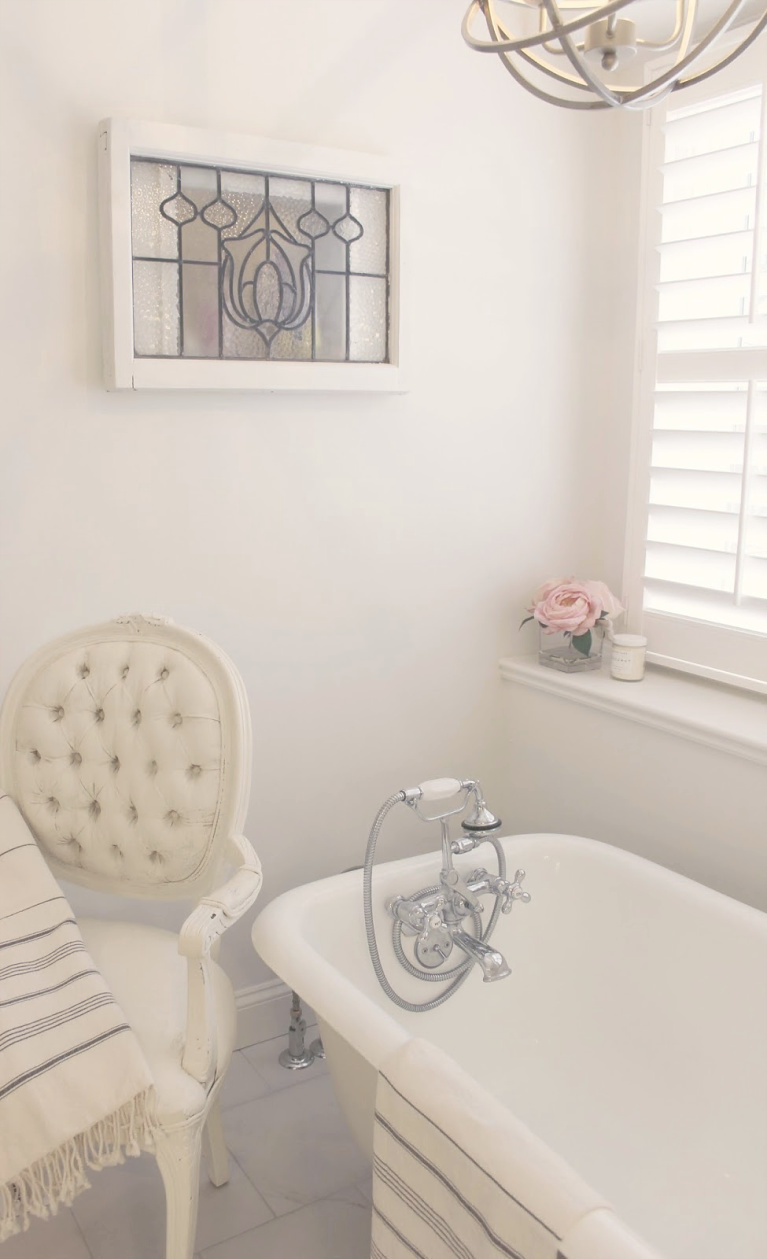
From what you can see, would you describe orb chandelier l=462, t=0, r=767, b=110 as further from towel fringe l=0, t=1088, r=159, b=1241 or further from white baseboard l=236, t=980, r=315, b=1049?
white baseboard l=236, t=980, r=315, b=1049

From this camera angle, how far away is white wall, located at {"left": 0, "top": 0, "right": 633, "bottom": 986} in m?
1.87

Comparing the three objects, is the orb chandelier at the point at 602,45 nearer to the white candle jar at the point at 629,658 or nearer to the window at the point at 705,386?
the window at the point at 705,386

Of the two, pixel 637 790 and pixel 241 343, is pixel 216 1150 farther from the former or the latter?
pixel 241 343

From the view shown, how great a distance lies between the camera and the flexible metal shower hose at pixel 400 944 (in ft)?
5.83

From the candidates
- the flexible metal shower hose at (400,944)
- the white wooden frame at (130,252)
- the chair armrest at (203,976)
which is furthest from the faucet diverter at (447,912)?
the white wooden frame at (130,252)

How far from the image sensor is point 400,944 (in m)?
1.86

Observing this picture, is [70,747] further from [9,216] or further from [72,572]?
[9,216]

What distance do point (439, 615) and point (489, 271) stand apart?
781mm

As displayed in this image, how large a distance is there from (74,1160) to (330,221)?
5.47 feet

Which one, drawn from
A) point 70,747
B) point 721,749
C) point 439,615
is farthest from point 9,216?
point 721,749

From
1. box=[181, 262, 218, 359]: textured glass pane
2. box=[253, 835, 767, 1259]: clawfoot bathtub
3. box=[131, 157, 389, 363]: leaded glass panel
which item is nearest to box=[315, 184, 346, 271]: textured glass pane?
box=[131, 157, 389, 363]: leaded glass panel

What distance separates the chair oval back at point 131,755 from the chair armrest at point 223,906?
0.06 metres

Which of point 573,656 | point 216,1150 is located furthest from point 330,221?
point 216,1150

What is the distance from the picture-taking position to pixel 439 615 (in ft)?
8.02
